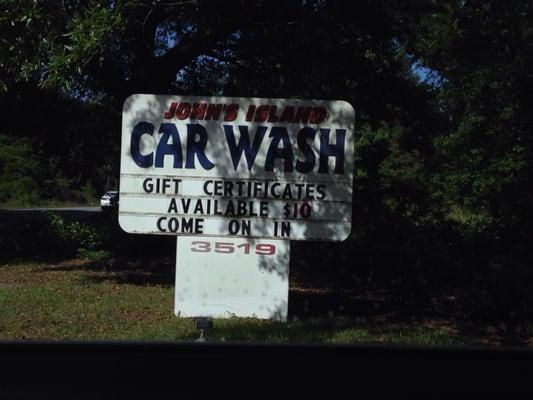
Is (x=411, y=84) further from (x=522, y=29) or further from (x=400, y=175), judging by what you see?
(x=522, y=29)

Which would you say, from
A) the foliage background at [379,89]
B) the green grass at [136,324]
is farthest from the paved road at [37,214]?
the green grass at [136,324]

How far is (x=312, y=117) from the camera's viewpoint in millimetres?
7824

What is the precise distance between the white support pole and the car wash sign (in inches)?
6.0

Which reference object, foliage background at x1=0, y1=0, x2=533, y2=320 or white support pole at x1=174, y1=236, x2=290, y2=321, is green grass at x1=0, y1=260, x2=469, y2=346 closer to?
white support pole at x1=174, y1=236, x2=290, y2=321

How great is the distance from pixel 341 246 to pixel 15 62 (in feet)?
20.7

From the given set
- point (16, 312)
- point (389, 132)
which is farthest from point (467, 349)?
point (389, 132)

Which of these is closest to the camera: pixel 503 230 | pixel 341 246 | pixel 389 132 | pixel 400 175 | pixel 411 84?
pixel 503 230

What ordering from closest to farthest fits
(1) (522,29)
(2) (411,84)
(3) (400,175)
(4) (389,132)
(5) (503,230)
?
1. (1) (522,29)
2. (5) (503,230)
3. (3) (400,175)
4. (2) (411,84)
5. (4) (389,132)

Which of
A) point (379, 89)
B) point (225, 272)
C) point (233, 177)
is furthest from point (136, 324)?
point (379, 89)

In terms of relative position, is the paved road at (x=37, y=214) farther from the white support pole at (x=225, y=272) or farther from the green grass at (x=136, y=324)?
the white support pole at (x=225, y=272)

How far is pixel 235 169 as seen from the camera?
7891 millimetres

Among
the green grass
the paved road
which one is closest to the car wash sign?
the green grass

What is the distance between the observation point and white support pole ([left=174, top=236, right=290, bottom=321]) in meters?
7.98

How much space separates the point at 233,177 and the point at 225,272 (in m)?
1.14
